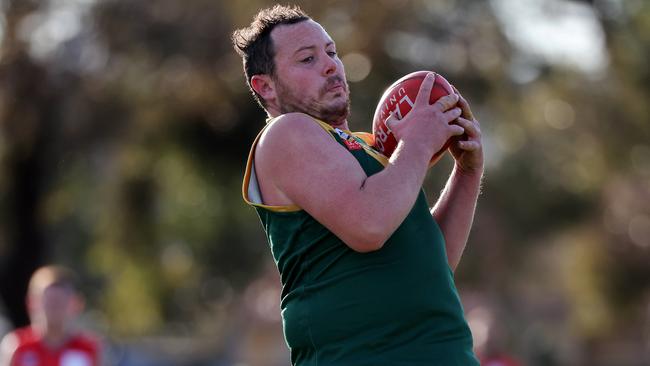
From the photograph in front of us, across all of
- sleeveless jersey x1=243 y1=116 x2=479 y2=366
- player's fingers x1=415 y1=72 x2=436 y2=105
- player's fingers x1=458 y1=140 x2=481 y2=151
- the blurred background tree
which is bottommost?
sleeveless jersey x1=243 y1=116 x2=479 y2=366

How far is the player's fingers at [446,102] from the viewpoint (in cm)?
373

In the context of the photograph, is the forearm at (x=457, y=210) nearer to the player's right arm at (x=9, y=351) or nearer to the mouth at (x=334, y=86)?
the mouth at (x=334, y=86)

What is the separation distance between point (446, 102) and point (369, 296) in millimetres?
724

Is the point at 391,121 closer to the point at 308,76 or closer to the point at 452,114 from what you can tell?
the point at 452,114

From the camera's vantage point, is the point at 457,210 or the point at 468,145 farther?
the point at 457,210

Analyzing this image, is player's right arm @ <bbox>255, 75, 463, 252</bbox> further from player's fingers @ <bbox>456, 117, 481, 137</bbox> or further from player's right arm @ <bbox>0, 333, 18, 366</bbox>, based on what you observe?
player's right arm @ <bbox>0, 333, 18, 366</bbox>

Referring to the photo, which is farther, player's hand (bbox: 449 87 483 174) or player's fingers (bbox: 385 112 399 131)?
player's hand (bbox: 449 87 483 174)

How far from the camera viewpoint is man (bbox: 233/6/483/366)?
11.4ft

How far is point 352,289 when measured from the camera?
11.7 feet

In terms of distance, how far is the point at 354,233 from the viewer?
3.46 meters

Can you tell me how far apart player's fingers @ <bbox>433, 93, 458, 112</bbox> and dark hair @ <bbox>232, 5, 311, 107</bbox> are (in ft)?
2.09

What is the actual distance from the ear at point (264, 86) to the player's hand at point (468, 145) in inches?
26.3

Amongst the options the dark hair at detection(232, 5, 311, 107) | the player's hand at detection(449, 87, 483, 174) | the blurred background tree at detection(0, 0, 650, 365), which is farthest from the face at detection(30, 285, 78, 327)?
the blurred background tree at detection(0, 0, 650, 365)

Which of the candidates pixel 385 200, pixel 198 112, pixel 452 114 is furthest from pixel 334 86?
pixel 198 112
